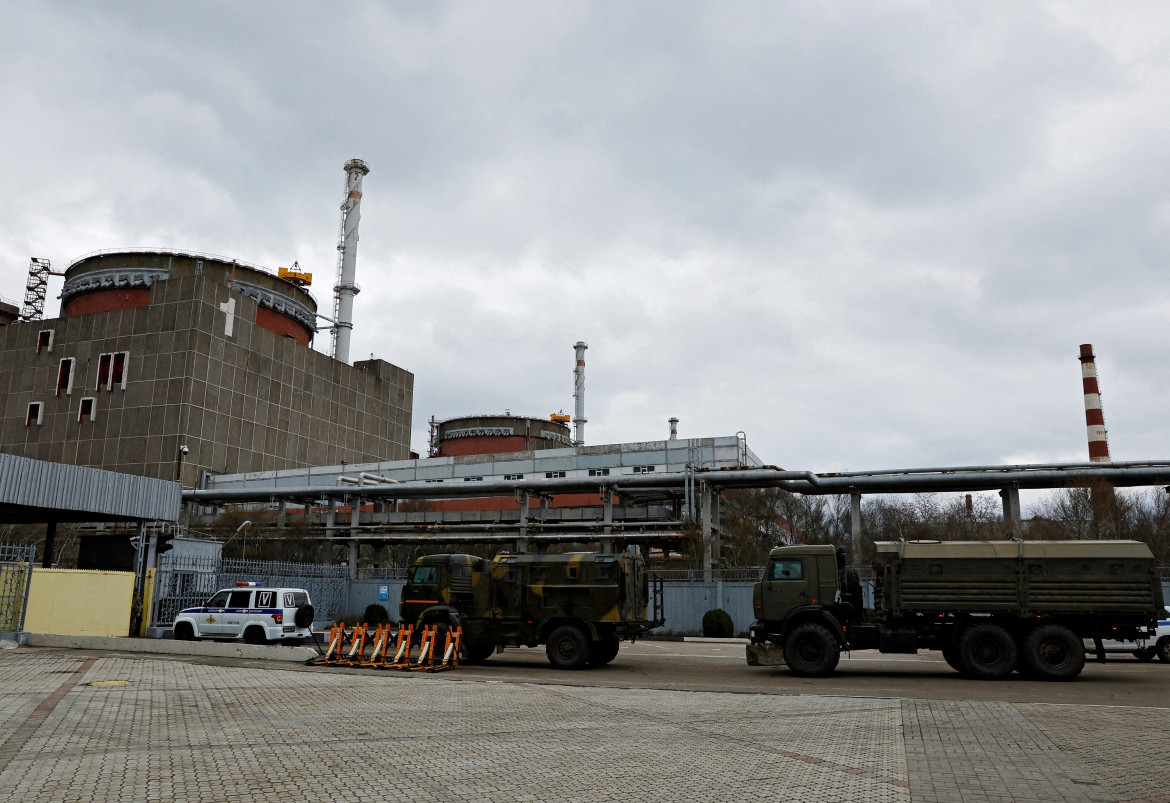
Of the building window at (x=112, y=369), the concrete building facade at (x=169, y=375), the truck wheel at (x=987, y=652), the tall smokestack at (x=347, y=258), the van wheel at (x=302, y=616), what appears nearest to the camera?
the truck wheel at (x=987, y=652)

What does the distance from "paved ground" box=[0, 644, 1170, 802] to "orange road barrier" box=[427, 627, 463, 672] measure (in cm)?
448

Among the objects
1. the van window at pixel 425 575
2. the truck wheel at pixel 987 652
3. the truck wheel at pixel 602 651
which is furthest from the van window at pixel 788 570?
the van window at pixel 425 575

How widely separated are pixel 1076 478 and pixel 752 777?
38.2 metres

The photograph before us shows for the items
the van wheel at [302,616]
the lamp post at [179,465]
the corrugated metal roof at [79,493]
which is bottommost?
the van wheel at [302,616]

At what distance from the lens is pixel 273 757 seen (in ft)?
29.8

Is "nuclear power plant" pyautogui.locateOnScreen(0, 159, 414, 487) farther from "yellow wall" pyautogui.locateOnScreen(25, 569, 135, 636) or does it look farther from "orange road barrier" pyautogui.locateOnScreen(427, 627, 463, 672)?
"orange road barrier" pyautogui.locateOnScreen(427, 627, 463, 672)

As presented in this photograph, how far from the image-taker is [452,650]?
20.9 meters

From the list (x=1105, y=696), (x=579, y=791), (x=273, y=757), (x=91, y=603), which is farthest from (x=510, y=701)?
(x=91, y=603)

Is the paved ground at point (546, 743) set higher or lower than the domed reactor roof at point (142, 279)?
lower

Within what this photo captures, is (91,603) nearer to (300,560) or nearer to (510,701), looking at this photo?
(510,701)

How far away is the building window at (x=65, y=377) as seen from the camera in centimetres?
7044

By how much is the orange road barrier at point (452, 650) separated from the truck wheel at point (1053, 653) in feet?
40.8

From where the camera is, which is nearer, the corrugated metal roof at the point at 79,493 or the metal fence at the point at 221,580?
the corrugated metal roof at the point at 79,493

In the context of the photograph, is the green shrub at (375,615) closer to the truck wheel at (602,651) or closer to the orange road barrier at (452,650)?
the orange road barrier at (452,650)
